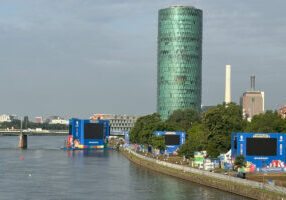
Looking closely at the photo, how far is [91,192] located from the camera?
91.0m

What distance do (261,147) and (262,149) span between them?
1.16ft

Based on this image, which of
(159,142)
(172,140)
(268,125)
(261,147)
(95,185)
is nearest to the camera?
(95,185)

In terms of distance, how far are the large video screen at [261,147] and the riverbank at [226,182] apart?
9.75 metres

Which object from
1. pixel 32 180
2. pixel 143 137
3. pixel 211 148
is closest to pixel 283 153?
pixel 211 148

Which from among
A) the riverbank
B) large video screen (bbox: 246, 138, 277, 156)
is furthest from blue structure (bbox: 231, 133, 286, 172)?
the riverbank

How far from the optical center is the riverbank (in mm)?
71938

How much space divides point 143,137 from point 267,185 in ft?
416

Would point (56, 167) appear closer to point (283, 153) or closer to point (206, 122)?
point (206, 122)

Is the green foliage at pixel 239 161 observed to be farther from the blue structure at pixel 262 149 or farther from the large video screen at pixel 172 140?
the large video screen at pixel 172 140

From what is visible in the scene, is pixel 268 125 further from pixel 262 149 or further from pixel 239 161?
pixel 239 161

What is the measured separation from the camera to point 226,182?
87.2m

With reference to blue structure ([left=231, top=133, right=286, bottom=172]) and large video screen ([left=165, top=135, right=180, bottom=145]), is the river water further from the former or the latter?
large video screen ([left=165, top=135, right=180, bottom=145])

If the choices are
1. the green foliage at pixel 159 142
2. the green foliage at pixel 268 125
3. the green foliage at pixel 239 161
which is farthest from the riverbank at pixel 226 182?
the green foliage at pixel 159 142

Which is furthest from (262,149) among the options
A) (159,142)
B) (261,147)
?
(159,142)
